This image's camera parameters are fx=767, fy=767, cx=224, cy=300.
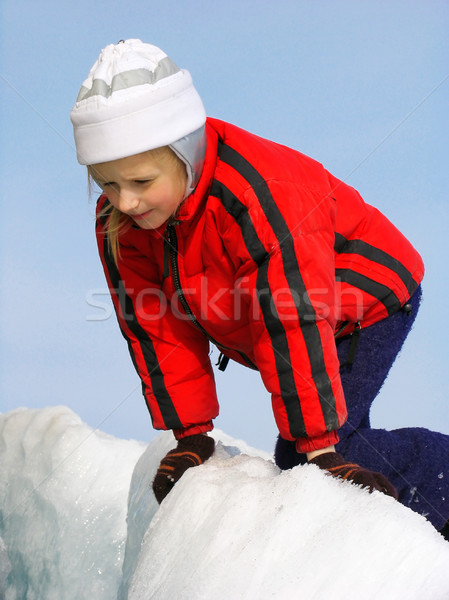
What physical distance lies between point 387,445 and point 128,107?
1002 millimetres

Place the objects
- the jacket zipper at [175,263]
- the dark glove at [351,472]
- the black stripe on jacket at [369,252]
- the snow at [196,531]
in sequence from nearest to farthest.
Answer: the snow at [196,531], the dark glove at [351,472], the jacket zipper at [175,263], the black stripe on jacket at [369,252]

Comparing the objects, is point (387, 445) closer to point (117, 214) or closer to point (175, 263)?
point (175, 263)

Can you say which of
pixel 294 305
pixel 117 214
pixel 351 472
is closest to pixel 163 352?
pixel 117 214

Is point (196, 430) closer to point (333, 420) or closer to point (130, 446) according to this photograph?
point (333, 420)

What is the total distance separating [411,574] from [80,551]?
1.41 m

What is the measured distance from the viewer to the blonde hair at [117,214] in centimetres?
156

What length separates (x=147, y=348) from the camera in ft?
6.22

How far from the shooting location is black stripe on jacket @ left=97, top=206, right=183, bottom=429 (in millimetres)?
1869

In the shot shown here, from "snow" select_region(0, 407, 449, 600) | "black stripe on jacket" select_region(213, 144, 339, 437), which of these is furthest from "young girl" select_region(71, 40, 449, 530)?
"snow" select_region(0, 407, 449, 600)

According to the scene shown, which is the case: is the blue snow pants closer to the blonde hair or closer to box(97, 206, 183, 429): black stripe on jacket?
box(97, 206, 183, 429): black stripe on jacket

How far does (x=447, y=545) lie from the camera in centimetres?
113

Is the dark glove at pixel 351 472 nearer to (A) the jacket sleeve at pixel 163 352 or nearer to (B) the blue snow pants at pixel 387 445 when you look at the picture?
(B) the blue snow pants at pixel 387 445

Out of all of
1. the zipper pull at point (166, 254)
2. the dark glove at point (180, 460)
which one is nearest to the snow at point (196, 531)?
the dark glove at point (180, 460)

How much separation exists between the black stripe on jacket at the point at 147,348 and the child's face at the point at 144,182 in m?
0.33
